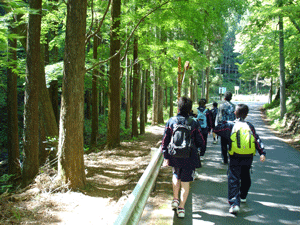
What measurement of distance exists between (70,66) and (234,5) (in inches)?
329

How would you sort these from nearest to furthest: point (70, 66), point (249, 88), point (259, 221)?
1. point (259, 221)
2. point (70, 66)
3. point (249, 88)

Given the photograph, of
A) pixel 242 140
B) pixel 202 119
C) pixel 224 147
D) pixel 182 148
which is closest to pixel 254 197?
pixel 242 140

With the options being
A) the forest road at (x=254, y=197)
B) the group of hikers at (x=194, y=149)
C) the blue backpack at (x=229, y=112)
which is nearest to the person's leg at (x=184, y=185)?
the group of hikers at (x=194, y=149)

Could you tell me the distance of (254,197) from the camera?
5.59m

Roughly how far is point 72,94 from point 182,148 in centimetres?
341

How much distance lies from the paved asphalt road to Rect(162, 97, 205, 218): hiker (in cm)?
51

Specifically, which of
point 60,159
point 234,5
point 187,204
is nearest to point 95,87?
point 234,5

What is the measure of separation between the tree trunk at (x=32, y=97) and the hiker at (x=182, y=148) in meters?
5.73

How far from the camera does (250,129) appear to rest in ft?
15.5

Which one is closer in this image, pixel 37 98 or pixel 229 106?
pixel 229 106

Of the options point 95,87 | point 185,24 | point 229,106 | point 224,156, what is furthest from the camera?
point 95,87

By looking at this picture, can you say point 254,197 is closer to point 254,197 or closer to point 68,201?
point 254,197

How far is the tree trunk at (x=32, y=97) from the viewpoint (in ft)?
27.4

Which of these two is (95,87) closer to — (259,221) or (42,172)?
(42,172)
